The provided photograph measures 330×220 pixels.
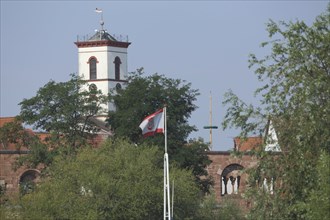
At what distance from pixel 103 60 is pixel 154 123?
76464 mm

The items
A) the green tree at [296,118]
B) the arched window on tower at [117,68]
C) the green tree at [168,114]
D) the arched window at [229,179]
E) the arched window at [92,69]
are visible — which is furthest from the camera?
the arched window on tower at [117,68]

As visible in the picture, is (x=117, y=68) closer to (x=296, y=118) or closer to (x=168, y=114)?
(x=168, y=114)

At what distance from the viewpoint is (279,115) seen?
159 ft

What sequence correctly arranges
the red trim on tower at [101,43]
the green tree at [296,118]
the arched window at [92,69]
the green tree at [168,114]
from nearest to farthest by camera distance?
1. the green tree at [296,118]
2. the green tree at [168,114]
3. the red trim on tower at [101,43]
4. the arched window at [92,69]

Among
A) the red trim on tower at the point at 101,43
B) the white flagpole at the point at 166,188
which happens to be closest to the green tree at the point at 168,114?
the white flagpole at the point at 166,188

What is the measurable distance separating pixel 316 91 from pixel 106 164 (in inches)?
759

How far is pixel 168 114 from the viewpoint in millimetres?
79875

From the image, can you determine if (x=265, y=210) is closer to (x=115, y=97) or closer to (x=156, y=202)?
(x=156, y=202)

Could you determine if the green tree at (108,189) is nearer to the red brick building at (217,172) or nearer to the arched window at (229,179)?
the red brick building at (217,172)

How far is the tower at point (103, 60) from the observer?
134 m

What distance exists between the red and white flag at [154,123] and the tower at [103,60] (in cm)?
7548

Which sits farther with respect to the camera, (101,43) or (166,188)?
(101,43)

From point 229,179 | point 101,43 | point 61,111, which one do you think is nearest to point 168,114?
point 61,111

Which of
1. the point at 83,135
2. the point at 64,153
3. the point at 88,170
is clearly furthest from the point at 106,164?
the point at 83,135
